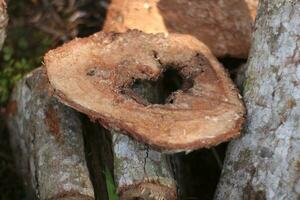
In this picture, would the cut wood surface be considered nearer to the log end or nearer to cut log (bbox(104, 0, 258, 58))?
the log end

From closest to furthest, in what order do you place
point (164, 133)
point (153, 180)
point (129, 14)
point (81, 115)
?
point (164, 133) < point (153, 180) < point (81, 115) < point (129, 14)

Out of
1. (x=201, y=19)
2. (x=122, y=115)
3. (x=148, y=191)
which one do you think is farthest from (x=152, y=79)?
(x=201, y=19)

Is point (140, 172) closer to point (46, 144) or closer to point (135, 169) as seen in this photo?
point (135, 169)

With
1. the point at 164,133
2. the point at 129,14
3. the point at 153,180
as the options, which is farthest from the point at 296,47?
the point at 129,14

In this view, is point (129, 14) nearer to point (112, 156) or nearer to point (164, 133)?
point (112, 156)

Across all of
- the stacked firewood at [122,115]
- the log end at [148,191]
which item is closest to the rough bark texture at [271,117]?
the stacked firewood at [122,115]

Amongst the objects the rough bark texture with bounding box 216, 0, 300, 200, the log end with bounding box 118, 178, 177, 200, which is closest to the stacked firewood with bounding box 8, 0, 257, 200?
the log end with bounding box 118, 178, 177, 200

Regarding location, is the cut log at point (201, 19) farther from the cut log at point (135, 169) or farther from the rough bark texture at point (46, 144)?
the cut log at point (135, 169)
